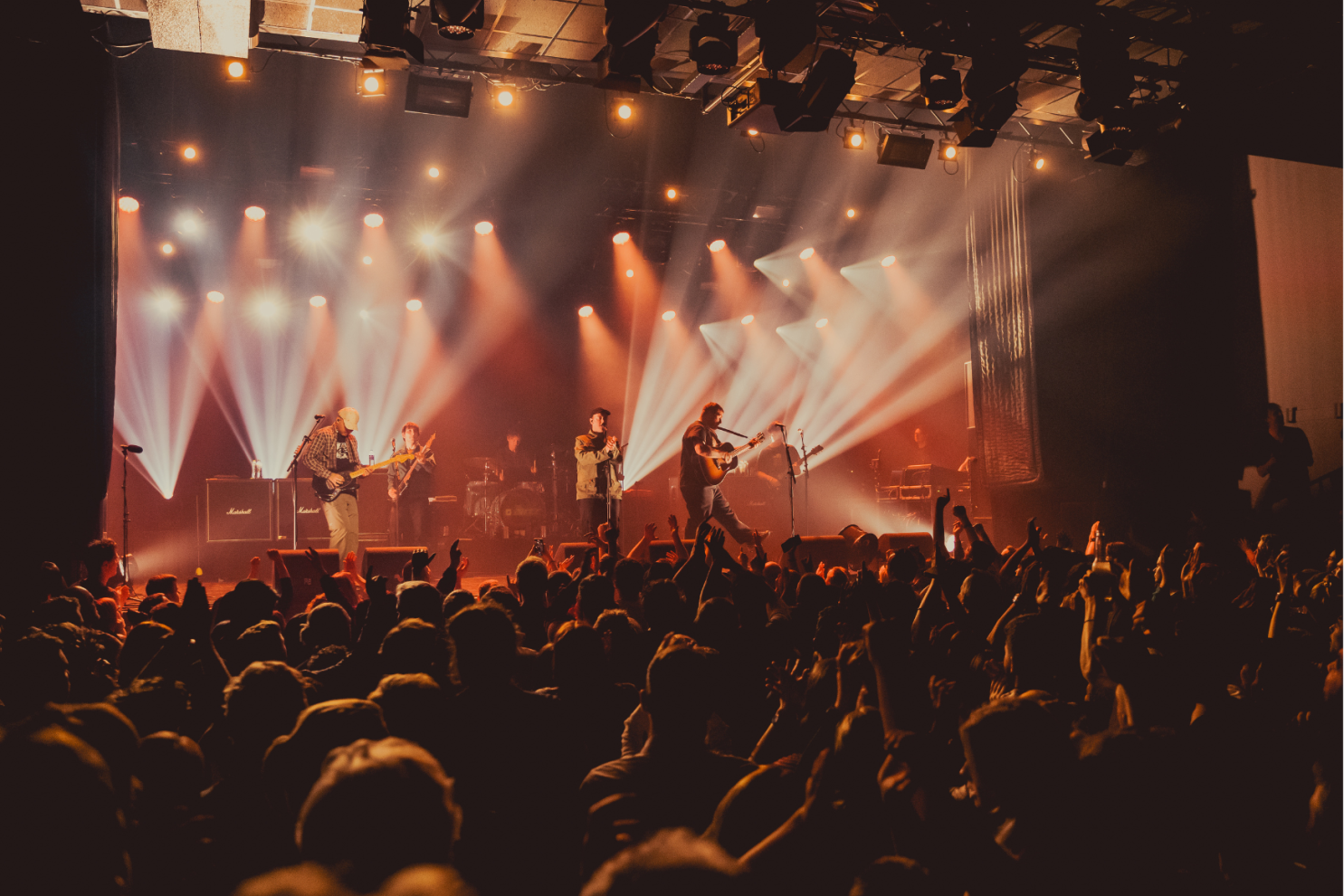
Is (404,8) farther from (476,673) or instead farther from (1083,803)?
(1083,803)

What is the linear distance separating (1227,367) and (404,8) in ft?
27.1

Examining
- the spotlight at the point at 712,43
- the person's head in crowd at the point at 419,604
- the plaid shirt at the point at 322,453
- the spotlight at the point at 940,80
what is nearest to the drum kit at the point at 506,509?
the plaid shirt at the point at 322,453

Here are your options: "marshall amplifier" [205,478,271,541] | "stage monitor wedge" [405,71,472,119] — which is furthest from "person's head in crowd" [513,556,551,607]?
"marshall amplifier" [205,478,271,541]

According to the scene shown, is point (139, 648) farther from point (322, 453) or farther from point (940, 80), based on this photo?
point (322, 453)

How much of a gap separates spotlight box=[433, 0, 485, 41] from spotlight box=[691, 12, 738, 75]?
4.95ft

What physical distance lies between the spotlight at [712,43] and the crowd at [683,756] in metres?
4.35

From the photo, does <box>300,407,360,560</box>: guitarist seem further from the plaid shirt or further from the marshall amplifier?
the marshall amplifier

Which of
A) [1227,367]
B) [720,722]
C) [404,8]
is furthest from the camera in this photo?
[1227,367]

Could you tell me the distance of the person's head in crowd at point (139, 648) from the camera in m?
2.65

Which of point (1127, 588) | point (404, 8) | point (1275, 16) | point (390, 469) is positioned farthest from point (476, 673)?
point (390, 469)

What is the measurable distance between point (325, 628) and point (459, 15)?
3826 millimetres

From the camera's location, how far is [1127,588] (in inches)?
145

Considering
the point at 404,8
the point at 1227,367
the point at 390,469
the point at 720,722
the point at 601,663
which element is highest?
the point at 404,8

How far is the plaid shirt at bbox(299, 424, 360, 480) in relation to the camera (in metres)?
9.06
